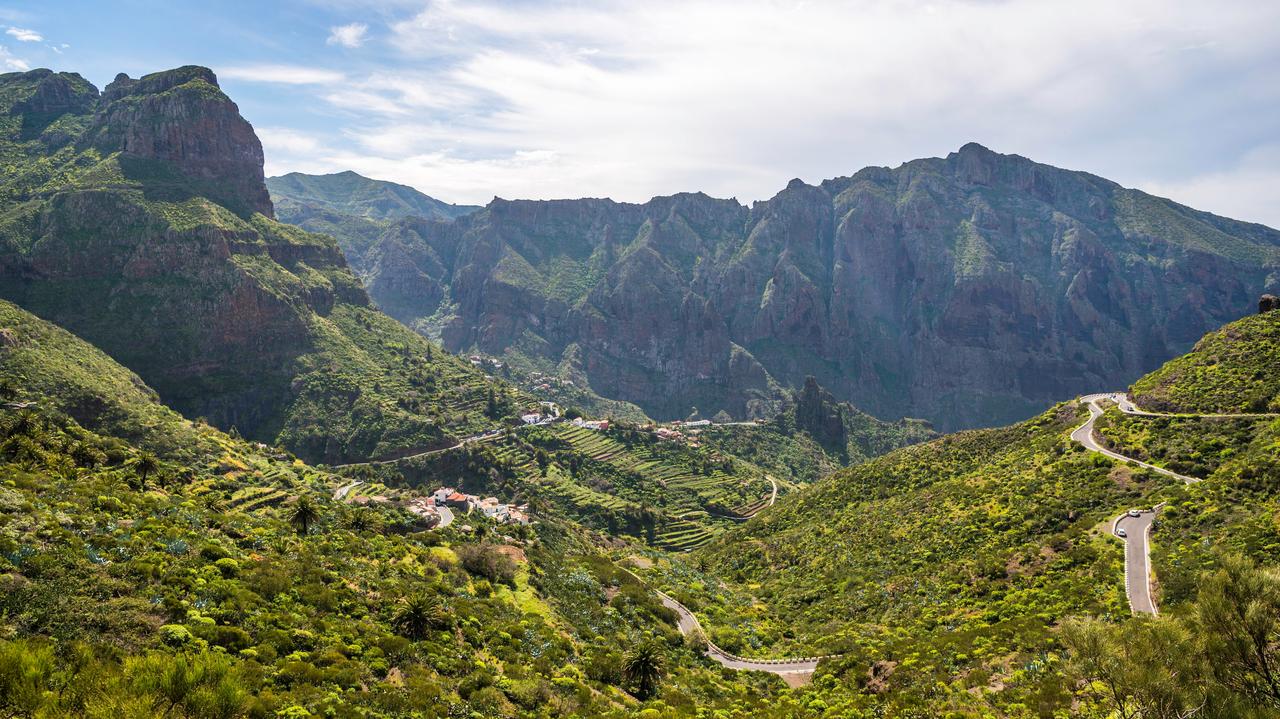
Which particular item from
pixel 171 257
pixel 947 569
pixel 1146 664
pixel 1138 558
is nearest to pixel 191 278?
pixel 171 257

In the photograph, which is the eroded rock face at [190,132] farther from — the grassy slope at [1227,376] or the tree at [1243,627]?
the grassy slope at [1227,376]

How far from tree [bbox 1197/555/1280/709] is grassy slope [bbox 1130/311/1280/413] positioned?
54168mm

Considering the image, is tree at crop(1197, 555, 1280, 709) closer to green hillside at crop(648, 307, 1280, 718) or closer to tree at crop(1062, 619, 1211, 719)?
green hillside at crop(648, 307, 1280, 718)

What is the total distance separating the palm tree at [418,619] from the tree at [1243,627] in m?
35.2

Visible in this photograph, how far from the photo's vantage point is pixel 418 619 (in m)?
33.3

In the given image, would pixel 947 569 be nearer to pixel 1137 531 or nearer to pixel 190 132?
pixel 1137 531

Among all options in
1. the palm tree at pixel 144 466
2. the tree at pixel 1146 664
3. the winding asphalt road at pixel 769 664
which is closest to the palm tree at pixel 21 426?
the palm tree at pixel 144 466

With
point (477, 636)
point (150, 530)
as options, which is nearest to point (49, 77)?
point (150, 530)

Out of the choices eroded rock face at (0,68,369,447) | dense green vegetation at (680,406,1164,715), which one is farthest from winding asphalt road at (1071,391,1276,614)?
eroded rock face at (0,68,369,447)

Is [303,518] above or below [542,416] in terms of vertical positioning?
above

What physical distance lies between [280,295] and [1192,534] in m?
185

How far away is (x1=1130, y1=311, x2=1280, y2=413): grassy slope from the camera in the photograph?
2299 inches

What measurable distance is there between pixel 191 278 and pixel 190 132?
192ft

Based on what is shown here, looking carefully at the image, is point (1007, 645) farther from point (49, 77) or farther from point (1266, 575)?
point (49, 77)
